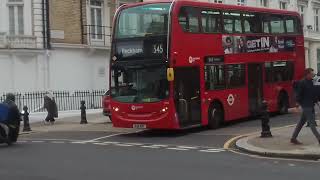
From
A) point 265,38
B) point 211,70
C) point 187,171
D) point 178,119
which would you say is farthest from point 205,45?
point 187,171

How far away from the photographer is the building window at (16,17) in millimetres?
30969

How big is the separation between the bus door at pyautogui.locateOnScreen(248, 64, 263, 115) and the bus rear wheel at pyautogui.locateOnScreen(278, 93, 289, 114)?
2.03 metres

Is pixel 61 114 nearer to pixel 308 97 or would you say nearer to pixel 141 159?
pixel 141 159

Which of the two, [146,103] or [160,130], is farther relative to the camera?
[160,130]

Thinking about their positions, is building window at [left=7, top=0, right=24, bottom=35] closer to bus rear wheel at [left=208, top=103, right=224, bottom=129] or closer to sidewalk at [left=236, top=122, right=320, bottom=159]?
bus rear wheel at [left=208, top=103, right=224, bottom=129]

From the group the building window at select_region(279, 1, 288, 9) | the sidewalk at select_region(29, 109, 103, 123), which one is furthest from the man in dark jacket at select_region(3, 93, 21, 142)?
the building window at select_region(279, 1, 288, 9)

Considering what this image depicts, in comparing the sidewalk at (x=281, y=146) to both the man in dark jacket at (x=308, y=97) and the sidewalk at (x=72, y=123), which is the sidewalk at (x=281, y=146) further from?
the sidewalk at (x=72, y=123)

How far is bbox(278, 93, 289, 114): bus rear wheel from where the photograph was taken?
2564cm

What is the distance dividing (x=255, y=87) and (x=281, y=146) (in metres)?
8.93

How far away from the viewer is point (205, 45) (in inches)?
801

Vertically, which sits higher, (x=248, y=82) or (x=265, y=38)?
(x=265, y=38)

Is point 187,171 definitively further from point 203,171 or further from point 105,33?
point 105,33

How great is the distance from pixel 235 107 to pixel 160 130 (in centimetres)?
288

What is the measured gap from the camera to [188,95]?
1948 cm
